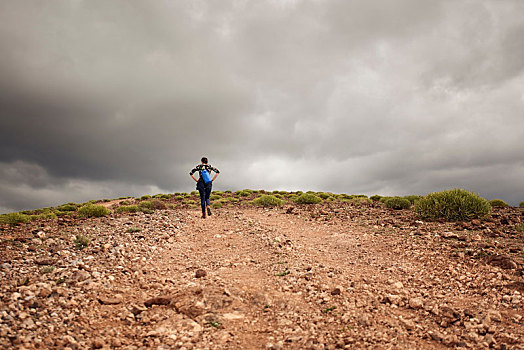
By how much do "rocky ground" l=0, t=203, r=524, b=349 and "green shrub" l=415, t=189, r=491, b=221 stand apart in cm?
267

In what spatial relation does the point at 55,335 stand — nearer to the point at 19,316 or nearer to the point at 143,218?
the point at 19,316

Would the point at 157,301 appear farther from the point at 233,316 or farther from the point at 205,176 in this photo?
the point at 205,176

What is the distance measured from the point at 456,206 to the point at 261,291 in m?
13.0

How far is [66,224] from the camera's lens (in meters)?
14.1

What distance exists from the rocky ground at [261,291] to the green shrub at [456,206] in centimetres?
267

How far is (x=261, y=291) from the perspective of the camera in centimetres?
735

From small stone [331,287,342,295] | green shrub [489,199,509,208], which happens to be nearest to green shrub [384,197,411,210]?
green shrub [489,199,509,208]

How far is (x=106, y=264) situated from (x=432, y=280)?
9.53 meters

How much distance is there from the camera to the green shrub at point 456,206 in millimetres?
14992

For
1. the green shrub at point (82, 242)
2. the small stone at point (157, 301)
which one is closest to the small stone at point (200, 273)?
the small stone at point (157, 301)

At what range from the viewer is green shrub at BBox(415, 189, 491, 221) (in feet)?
49.2

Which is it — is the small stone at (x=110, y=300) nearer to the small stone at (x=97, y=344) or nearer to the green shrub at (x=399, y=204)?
the small stone at (x=97, y=344)

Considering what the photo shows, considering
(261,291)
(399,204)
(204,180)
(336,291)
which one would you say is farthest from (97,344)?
(399,204)

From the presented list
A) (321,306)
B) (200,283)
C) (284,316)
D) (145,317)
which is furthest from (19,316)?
(321,306)
